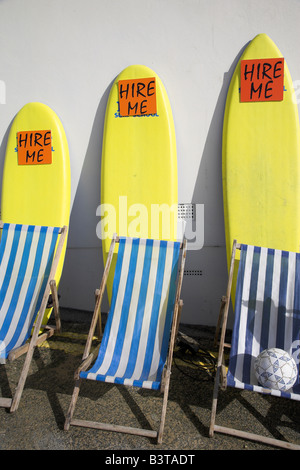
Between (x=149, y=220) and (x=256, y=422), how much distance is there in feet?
5.29

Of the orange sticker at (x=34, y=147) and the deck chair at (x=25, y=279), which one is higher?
the orange sticker at (x=34, y=147)

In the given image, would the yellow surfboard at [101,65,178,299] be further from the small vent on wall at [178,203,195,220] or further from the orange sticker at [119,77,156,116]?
the small vent on wall at [178,203,195,220]

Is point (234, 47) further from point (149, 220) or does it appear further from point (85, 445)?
point (85, 445)

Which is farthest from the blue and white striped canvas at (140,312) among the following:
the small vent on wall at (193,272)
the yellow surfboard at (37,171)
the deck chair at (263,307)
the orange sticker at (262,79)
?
the orange sticker at (262,79)

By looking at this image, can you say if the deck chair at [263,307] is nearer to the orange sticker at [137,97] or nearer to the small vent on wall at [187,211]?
the small vent on wall at [187,211]

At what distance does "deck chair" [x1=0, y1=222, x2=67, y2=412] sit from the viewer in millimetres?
2254

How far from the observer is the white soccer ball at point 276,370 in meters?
1.74

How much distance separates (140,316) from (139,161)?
4.29 ft

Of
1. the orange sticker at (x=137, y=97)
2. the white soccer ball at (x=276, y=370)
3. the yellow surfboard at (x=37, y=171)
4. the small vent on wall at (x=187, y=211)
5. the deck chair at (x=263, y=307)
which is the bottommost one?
the white soccer ball at (x=276, y=370)

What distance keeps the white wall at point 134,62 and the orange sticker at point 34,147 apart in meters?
0.21

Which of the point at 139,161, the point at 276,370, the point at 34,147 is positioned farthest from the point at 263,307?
the point at 34,147

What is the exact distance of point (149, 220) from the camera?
2750 millimetres

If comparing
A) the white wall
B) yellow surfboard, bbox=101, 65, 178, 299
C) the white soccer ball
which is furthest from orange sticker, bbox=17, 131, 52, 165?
the white soccer ball

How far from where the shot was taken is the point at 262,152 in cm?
257
